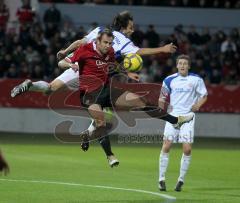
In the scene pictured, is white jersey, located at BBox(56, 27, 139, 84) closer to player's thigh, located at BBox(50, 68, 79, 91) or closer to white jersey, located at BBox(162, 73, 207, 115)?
player's thigh, located at BBox(50, 68, 79, 91)

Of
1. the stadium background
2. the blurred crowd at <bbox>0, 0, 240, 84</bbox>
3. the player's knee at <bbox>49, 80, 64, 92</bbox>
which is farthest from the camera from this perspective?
the blurred crowd at <bbox>0, 0, 240, 84</bbox>

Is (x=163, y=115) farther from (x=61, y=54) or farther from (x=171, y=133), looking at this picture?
(x=61, y=54)

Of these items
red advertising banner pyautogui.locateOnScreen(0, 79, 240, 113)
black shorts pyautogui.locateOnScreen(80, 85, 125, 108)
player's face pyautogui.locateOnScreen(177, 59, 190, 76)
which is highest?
player's face pyautogui.locateOnScreen(177, 59, 190, 76)

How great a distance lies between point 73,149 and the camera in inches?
944

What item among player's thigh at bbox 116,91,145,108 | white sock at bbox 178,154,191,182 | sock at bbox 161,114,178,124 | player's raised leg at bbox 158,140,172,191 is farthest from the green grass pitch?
player's thigh at bbox 116,91,145,108

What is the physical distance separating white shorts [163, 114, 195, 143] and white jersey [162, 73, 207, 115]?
1.06 feet

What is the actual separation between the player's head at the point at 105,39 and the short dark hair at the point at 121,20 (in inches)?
16.6

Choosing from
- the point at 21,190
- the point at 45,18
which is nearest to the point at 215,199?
the point at 21,190

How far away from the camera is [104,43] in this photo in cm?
1364

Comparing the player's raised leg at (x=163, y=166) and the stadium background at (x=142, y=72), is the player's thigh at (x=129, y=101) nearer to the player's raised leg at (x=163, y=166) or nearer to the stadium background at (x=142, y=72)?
the player's raised leg at (x=163, y=166)

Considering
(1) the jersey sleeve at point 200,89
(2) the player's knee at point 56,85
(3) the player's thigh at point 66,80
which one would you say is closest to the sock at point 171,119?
(1) the jersey sleeve at point 200,89

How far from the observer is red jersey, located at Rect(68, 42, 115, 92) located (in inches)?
552

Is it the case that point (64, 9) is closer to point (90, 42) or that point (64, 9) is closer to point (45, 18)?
point (45, 18)

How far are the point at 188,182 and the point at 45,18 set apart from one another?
15.4 m
